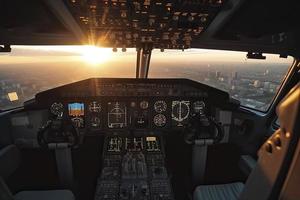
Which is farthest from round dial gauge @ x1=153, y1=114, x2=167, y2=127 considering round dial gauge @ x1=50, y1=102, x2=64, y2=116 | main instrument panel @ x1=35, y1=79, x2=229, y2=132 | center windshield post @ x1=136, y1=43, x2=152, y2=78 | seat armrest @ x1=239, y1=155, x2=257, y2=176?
round dial gauge @ x1=50, y1=102, x2=64, y2=116

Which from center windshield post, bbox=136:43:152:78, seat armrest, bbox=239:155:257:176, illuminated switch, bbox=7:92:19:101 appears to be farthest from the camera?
center windshield post, bbox=136:43:152:78

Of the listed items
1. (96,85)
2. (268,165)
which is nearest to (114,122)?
(96,85)

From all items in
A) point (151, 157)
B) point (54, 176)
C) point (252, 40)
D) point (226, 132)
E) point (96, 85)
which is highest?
point (252, 40)

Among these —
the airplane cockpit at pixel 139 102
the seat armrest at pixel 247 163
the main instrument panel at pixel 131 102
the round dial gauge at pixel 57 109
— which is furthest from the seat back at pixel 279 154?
the round dial gauge at pixel 57 109

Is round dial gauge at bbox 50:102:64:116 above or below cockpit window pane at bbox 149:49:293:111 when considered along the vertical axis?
below

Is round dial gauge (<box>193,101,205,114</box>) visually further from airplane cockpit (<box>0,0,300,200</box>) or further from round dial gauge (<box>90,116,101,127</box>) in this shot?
round dial gauge (<box>90,116,101,127</box>)

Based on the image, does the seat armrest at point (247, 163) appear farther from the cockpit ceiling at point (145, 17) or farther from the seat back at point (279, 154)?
the seat back at point (279, 154)

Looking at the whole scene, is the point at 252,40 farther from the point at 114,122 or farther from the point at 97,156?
the point at 97,156
